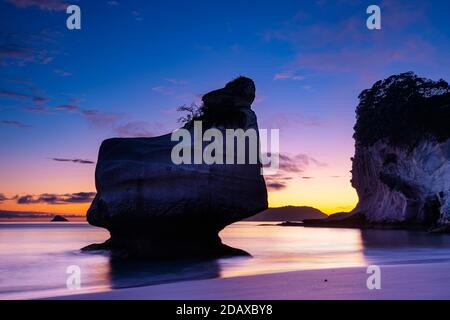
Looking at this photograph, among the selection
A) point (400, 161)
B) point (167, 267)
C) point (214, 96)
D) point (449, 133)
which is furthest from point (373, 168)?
point (167, 267)

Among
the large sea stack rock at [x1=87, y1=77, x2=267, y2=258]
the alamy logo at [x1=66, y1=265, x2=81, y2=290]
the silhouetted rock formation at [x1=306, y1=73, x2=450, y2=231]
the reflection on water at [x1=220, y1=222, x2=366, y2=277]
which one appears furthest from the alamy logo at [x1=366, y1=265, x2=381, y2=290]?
the silhouetted rock formation at [x1=306, y1=73, x2=450, y2=231]

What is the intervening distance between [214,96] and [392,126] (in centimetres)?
3842

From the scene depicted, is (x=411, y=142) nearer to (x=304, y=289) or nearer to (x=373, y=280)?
(x=373, y=280)

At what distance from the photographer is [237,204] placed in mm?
18656

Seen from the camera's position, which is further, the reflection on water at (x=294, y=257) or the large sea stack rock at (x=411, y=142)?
the large sea stack rock at (x=411, y=142)

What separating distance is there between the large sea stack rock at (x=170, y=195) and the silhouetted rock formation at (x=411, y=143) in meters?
29.5

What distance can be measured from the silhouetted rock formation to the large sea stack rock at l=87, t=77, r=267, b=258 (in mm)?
29495

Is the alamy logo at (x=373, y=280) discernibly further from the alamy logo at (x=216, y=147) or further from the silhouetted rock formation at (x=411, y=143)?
the silhouetted rock formation at (x=411, y=143)

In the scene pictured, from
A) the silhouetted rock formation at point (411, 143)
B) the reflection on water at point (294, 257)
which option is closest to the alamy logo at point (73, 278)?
the reflection on water at point (294, 257)

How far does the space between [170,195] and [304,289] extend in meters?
9.25

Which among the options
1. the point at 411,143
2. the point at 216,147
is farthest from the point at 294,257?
the point at 411,143

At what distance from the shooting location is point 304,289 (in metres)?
9.20

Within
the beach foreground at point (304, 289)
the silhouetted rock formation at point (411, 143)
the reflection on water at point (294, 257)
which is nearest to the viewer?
the beach foreground at point (304, 289)

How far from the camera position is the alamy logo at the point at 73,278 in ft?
44.3
